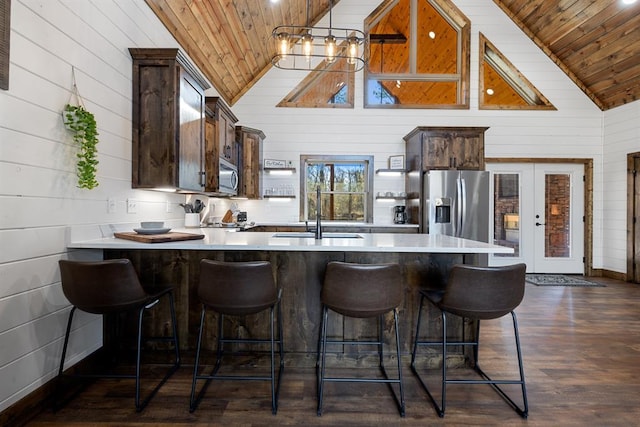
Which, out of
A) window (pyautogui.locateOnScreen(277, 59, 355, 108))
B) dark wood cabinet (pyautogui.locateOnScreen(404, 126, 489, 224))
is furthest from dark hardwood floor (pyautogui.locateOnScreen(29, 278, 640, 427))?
window (pyautogui.locateOnScreen(277, 59, 355, 108))

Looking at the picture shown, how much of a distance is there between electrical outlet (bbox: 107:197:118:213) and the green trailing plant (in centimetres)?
39

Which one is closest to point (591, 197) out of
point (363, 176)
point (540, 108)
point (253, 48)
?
point (540, 108)

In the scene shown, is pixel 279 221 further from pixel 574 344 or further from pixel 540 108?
pixel 540 108

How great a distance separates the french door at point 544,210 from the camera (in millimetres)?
5918

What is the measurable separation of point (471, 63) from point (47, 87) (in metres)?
5.94

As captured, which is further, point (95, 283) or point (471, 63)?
point (471, 63)

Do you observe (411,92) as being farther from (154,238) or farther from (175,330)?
(175,330)

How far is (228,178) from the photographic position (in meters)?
4.26

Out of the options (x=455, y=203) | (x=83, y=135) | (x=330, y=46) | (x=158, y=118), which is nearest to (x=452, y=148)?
(x=455, y=203)

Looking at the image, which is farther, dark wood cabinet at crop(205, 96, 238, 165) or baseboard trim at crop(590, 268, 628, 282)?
baseboard trim at crop(590, 268, 628, 282)

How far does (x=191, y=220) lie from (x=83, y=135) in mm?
1923

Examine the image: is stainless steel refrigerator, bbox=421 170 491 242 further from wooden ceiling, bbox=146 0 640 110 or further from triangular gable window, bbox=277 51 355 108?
wooden ceiling, bbox=146 0 640 110

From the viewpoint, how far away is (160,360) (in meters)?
2.51

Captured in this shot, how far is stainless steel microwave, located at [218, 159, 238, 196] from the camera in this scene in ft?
13.1
